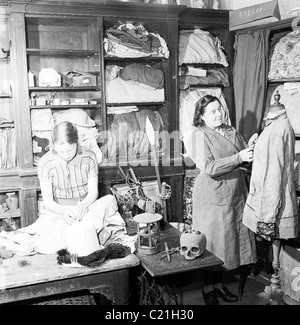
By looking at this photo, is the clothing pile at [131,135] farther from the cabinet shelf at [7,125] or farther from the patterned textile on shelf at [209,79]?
the cabinet shelf at [7,125]

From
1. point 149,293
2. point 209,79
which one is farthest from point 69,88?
point 149,293

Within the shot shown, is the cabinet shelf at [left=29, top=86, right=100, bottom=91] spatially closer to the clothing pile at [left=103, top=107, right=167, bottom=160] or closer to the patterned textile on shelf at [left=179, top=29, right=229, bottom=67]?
the clothing pile at [left=103, top=107, right=167, bottom=160]

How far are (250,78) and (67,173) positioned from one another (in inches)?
85.4

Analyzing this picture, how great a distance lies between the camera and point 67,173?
9.67 ft

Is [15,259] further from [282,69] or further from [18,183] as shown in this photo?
[282,69]

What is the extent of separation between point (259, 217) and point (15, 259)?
1.44 meters

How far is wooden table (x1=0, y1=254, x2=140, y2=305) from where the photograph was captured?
2.00 metres

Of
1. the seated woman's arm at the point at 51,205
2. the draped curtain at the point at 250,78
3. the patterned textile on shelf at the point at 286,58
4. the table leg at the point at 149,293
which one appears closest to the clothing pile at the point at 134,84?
the draped curtain at the point at 250,78

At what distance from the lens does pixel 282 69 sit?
380 centimetres

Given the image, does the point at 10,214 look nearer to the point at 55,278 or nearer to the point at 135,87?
the point at 135,87

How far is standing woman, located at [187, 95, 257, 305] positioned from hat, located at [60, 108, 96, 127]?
133 centimetres

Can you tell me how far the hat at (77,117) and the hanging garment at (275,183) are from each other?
1.92 m

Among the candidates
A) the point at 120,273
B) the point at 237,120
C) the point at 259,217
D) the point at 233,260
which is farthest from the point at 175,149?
the point at 120,273

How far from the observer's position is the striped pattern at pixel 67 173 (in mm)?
2938
